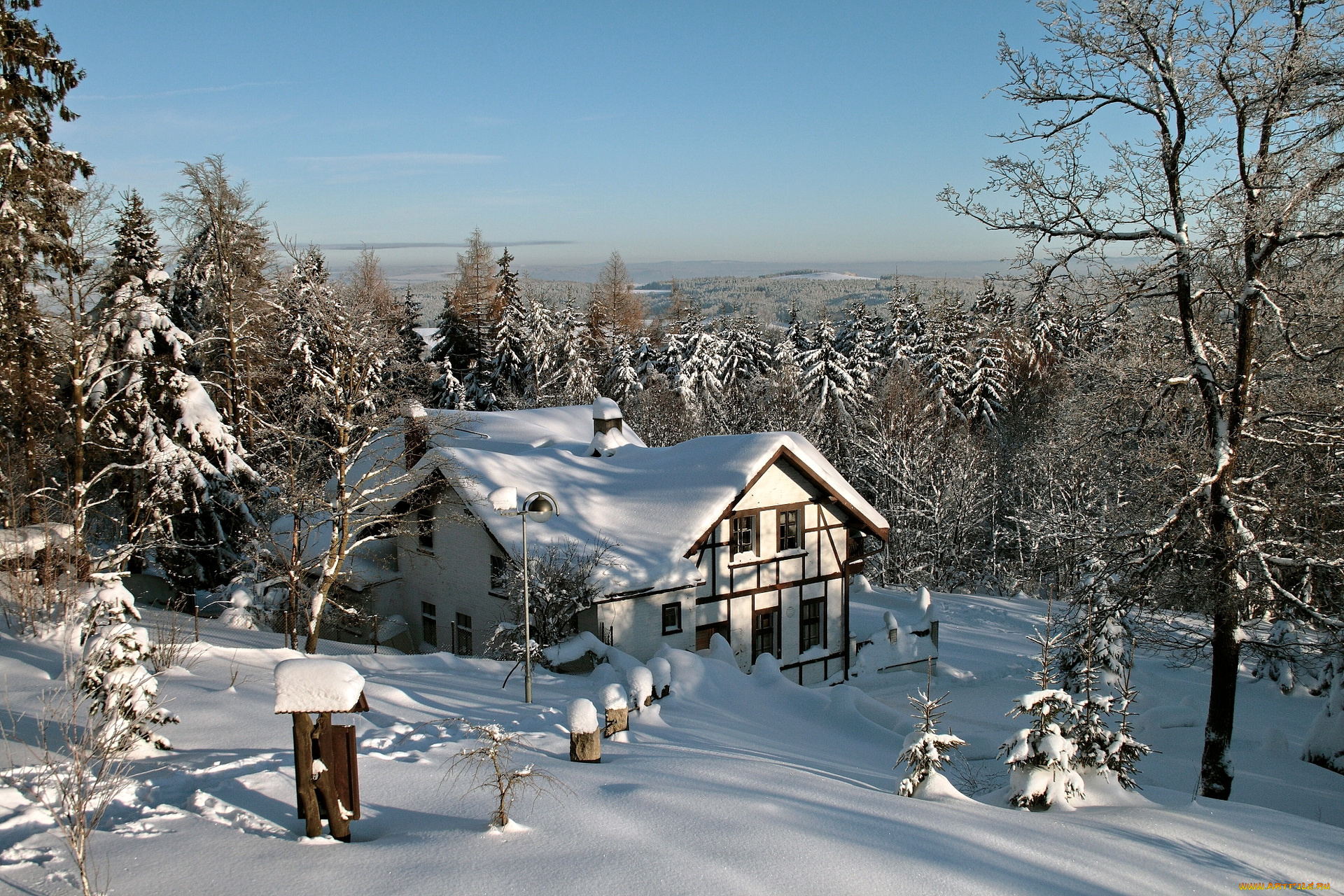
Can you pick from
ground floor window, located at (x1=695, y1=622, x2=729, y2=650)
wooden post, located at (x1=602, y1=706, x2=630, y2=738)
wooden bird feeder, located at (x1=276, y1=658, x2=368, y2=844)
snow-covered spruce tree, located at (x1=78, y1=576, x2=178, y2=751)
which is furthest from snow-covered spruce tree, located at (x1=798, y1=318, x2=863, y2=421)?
wooden bird feeder, located at (x1=276, y1=658, x2=368, y2=844)

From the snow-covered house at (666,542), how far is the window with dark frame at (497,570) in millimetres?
66

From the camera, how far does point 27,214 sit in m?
13.6

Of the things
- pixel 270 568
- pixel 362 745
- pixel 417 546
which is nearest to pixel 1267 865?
pixel 362 745

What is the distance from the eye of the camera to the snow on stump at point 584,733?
8.95m

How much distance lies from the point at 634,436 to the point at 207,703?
71.4 feet

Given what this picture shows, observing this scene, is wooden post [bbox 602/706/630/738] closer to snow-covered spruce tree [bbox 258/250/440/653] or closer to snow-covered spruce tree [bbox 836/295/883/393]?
snow-covered spruce tree [bbox 258/250/440/653]

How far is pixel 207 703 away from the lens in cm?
990

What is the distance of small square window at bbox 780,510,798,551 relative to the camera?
22344 mm

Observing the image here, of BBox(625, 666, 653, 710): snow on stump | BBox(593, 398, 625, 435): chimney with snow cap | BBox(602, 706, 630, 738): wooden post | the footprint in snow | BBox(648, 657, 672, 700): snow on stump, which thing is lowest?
BBox(648, 657, 672, 700): snow on stump

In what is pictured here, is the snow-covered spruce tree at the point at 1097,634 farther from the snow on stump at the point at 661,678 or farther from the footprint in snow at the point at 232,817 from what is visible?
the footprint in snow at the point at 232,817

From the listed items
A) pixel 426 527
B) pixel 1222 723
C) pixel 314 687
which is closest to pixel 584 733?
pixel 314 687

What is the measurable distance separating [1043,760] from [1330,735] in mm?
10060

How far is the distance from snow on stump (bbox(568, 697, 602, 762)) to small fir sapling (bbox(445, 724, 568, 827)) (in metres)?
0.64

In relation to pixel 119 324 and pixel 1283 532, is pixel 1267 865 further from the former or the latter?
pixel 119 324
